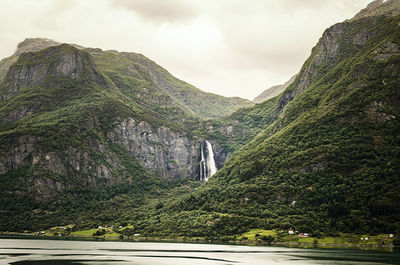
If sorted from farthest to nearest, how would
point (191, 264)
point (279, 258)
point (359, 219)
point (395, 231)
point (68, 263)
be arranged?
point (359, 219) < point (395, 231) < point (279, 258) < point (191, 264) < point (68, 263)

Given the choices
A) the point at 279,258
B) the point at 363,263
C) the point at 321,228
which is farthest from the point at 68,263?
the point at 321,228

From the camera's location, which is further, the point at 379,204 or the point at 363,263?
the point at 379,204

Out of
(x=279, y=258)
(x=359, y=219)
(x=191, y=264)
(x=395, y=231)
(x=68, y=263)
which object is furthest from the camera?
(x=359, y=219)

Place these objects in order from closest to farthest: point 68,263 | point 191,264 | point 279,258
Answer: point 68,263 < point 191,264 < point 279,258

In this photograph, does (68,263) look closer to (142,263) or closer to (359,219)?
(142,263)

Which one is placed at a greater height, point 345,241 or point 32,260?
point 32,260

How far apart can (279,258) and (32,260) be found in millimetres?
70145

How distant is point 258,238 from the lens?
19850cm

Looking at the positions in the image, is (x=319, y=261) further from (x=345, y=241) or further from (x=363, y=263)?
(x=345, y=241)

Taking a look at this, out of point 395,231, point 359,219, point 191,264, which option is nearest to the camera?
point 191,264

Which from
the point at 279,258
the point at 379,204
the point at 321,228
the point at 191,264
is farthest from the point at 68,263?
the point at 379,204

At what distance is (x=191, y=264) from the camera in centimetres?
→ 10806

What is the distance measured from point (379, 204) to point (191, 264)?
396 feet

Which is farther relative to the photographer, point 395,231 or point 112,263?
point 395,231
